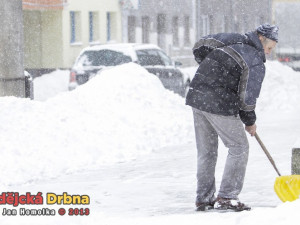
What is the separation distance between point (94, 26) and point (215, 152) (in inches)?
1336

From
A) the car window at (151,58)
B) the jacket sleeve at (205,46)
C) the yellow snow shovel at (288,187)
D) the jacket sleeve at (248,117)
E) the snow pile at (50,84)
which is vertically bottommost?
the snow pile at (50,84)

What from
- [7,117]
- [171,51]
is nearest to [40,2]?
[171,51]

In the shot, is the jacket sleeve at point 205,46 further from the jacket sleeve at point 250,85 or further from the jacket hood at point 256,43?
the jacket sleeve at point 250,85

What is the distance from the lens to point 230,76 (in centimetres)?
779

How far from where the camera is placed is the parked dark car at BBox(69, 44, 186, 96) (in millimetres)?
20984

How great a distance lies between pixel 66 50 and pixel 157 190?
29255 mm

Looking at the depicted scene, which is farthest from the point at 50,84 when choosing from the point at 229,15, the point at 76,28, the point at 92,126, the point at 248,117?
the point at 229,15

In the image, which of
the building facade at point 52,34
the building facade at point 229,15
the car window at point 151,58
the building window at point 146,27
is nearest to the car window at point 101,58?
the car window at point 151,58

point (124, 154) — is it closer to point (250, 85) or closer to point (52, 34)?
point (250, 85)

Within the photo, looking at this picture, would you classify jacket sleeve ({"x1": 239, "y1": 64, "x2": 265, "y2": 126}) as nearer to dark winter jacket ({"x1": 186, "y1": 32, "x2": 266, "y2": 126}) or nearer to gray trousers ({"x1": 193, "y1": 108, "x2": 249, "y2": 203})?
dark winter jacket ({"x1": 186, "y1": 32, "x2": 266, "y2": 126})

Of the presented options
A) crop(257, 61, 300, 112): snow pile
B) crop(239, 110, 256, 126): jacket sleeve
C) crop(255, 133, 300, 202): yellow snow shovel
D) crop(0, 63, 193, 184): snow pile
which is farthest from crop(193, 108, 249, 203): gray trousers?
crop(257, 61, 300, 112): snow pile

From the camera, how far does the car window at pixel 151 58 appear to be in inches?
853

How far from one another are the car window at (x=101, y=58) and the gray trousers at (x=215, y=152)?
505 inches

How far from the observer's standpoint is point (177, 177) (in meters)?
10.8
